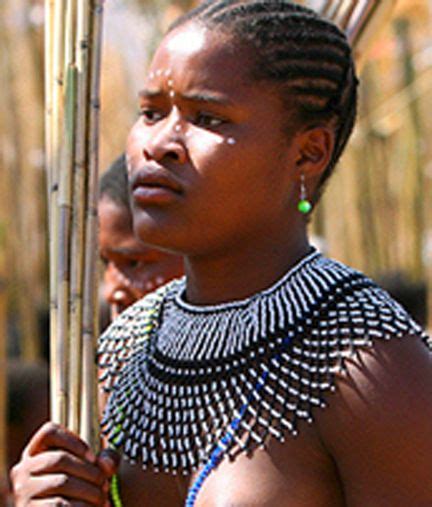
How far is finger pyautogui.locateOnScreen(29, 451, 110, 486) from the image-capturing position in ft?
5.32

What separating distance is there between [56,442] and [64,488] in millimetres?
79

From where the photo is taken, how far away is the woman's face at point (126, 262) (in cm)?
278

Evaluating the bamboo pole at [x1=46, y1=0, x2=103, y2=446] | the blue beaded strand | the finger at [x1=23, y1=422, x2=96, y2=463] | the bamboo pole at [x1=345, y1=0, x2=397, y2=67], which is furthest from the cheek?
the bamboo pole at [x1=345, y1=0, x2=397, y2=67]

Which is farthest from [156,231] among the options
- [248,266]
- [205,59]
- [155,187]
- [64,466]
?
[64,466]

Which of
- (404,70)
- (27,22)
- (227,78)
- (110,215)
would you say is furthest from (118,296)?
(404,70)

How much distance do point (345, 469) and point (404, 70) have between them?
5.15m

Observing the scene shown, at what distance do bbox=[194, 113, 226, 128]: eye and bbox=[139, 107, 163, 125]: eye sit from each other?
88mm

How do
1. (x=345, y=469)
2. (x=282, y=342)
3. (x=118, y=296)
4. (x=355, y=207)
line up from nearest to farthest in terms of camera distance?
(x=345, y=469) < (x=282, y=342) < (x=118, y=296) < (x=355, y=207)

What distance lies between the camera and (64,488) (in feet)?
5.27

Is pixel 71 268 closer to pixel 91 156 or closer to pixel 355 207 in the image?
pixel 91 156

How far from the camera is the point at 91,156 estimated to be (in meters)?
1.81

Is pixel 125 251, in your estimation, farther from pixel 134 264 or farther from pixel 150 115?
pixel 150 115

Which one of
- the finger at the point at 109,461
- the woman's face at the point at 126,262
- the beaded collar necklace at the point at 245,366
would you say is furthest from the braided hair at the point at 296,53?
the woman's face at the point at 126,262

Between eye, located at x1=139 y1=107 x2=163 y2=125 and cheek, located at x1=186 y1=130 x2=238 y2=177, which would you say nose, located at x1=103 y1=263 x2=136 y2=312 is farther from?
cheek, located at x1=186 y1=130 x2=238 y2=177
